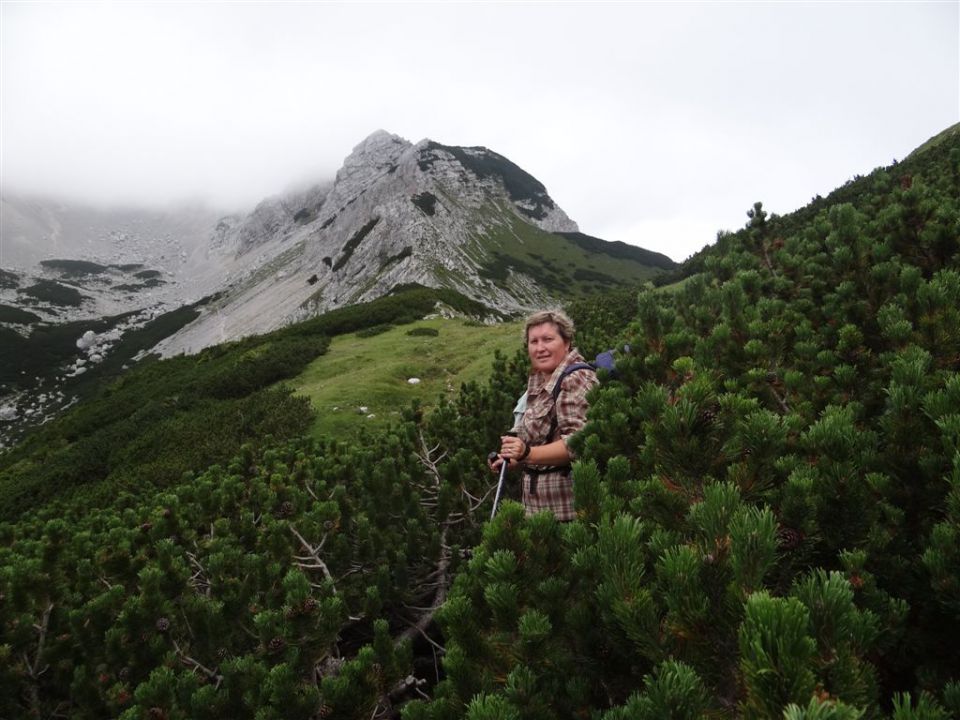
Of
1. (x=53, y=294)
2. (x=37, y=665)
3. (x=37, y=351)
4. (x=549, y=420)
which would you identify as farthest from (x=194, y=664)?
(x=53, y=294)

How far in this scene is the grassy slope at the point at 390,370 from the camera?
15.0m

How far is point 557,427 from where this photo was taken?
12.4ft

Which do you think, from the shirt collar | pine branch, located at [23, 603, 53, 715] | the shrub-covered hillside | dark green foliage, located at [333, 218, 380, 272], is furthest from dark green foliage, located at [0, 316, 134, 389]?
the shirt collar

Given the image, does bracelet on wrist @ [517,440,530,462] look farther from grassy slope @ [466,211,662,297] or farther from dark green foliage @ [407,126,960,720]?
grassy slope @ [466,211,662,297]

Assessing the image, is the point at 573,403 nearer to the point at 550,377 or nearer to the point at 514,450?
the point at 550,377

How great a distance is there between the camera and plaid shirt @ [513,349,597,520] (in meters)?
3.60

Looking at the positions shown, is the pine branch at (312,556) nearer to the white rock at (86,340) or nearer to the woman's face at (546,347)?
the woman's face at (546,347)

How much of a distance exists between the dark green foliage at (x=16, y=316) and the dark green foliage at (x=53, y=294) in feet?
58.7

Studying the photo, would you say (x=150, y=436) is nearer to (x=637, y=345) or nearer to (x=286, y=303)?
(x=637, y=345)

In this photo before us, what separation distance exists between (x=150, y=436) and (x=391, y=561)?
44.8 feet

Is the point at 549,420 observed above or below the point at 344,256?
below

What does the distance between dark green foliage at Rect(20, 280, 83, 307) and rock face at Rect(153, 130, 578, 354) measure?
40156mm

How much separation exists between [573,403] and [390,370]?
15.5 meters

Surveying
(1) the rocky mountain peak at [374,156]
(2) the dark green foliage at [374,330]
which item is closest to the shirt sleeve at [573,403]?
(2) the dark green foliage at [374,330]
